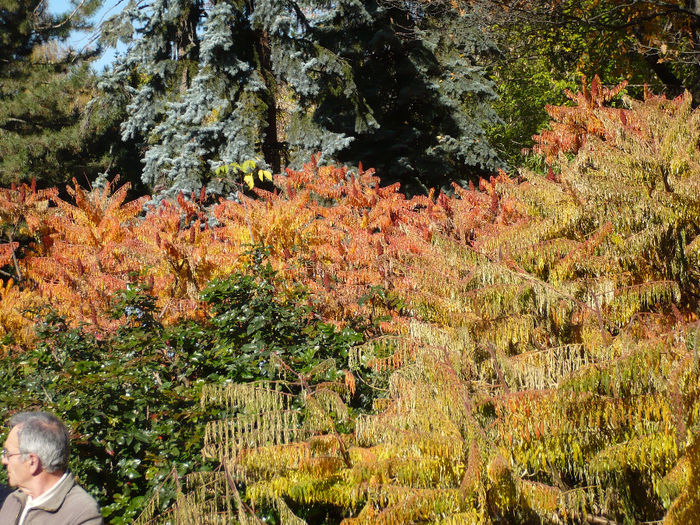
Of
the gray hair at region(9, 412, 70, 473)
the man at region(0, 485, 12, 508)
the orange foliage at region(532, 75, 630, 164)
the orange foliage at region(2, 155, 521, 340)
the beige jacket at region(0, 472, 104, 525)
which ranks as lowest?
the man at region(0, 485, 12, 508)

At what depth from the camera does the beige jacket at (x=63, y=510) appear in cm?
252

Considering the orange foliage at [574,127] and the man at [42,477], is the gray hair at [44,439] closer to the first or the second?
the man at [42,477]

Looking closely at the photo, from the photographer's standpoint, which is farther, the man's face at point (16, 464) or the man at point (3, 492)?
the man at point (3, 492)

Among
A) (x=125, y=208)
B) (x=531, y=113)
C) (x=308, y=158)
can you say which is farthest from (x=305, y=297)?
(x=531, y=113)

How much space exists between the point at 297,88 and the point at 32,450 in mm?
11379

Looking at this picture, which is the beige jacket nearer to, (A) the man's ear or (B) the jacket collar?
(B) the jacket collar

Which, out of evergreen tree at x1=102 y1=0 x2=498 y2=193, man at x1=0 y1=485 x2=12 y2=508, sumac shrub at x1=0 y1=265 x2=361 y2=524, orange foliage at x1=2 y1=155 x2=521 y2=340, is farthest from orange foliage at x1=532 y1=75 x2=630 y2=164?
man at x1=0 y1=485 x2=12 y2=508

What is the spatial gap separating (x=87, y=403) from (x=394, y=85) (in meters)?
13.5

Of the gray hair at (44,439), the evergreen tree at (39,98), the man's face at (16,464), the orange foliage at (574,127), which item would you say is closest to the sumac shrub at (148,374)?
the gray hair at (44,439)

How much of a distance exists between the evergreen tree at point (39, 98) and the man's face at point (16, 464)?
16371 millimetres

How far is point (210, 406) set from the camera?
12.5ft

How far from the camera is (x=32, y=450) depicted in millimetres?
2525

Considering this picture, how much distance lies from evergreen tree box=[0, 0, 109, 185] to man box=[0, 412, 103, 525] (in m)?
16.4

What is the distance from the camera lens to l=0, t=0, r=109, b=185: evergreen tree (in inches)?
688
